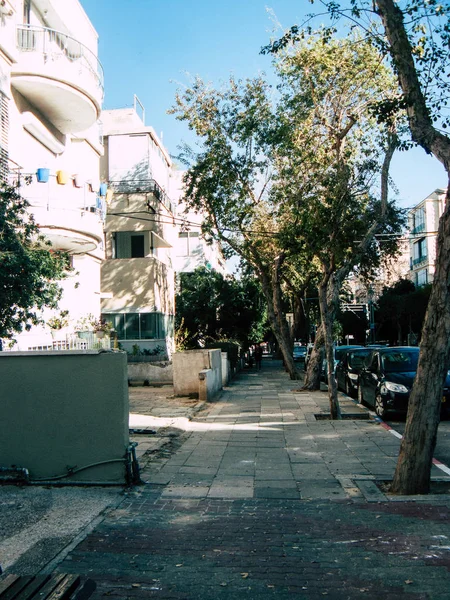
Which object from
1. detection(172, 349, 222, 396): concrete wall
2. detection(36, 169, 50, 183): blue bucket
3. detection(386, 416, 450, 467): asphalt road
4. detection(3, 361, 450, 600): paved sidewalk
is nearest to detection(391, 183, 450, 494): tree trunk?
detection(3, 361, 450, 600): paved sidewalk

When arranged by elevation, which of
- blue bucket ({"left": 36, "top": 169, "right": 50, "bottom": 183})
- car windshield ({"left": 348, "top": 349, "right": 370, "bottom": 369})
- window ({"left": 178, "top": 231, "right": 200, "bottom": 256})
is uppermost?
window ({"left": 178, "top": 231, "right": 200, "bottom": 256})

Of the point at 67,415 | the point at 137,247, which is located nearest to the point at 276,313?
the point at 137,247

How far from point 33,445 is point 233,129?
66.5ft

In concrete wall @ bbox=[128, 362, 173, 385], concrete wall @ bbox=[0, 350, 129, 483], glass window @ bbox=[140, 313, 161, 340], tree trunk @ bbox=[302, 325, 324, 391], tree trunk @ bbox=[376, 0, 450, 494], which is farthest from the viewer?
glass window @ bbox=[140, 313, 161, 340]

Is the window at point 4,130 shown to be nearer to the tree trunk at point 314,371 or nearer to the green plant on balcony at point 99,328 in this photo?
the green plant on balcony at point 99,328

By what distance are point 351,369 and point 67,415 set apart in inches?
551

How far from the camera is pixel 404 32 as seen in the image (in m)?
7.80

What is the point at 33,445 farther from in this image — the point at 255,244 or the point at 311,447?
the point at 255,244

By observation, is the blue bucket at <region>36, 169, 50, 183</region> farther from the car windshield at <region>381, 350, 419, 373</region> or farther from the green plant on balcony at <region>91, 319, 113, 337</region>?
the car windshield at <region>381, 350, 419, 373</region>

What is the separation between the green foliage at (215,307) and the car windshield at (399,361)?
22068mm

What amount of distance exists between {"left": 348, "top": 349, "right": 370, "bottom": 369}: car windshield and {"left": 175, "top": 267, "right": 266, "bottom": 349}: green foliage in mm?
17118

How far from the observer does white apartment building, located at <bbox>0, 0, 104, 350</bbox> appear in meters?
14.9

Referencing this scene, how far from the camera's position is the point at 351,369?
19828mm

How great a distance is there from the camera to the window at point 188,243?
3909 cm
